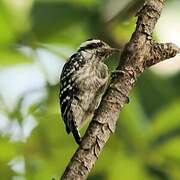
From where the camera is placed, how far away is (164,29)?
4.38 meters

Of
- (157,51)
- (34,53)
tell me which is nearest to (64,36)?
(34,53)

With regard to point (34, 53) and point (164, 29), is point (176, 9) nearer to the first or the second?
point (164, 29)

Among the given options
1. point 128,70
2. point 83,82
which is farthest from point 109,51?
point 128,70

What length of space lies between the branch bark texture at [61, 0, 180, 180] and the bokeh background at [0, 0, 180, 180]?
0.77 m

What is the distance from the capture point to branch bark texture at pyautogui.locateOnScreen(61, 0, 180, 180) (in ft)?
9.54

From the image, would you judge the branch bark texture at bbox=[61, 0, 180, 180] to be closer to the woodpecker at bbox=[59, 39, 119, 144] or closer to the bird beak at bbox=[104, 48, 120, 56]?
Answer: the woodpecker at bbox=[59, 39, 119, 144]

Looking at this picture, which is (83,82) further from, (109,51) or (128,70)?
(128,70)

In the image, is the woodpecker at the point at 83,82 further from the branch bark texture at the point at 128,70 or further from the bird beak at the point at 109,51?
the branch bark texture at the point at 128,70

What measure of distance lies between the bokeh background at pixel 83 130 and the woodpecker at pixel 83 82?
0.06 meters

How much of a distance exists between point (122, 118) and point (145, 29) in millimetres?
895

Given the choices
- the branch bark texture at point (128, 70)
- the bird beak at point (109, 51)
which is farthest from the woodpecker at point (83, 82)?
the branch bark texture at point (128, 70)

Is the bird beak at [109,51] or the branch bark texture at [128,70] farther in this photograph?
the bird beak at [109,51]

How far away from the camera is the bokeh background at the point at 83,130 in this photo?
12.4 feet

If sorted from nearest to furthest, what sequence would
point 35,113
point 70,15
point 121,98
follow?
point 121,98 → point 35,113 → point 70,15
